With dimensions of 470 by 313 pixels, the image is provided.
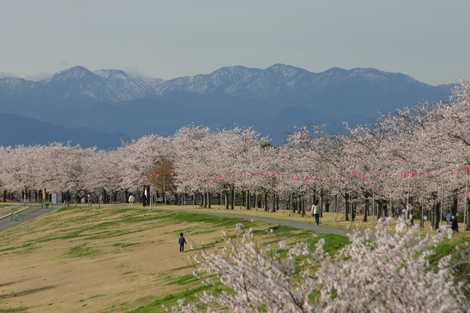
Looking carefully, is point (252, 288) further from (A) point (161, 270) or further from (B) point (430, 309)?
(A) point (161, 270)

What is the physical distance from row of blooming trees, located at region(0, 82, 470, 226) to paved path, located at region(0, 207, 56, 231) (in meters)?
17.5

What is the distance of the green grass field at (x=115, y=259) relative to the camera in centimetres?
4528

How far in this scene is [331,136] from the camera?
103625 millimetres

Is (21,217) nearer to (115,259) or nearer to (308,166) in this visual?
(308,166)

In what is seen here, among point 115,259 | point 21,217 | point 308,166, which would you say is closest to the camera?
point 115,259

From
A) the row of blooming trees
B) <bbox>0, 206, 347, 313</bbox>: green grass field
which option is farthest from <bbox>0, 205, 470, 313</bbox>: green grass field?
the row of blooming trees

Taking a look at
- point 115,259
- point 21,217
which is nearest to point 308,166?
point 115,259

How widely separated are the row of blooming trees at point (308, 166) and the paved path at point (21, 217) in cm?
1749

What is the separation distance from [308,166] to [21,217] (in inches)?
2527

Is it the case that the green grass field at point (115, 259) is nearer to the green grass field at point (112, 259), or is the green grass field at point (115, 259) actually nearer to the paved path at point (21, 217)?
the green grass field at point (112, 259)

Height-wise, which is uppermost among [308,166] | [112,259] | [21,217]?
[308,166]

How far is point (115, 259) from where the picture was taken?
66812 millimetres

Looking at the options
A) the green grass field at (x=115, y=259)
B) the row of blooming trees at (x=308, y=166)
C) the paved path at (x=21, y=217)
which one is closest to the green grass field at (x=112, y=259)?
the green grass field at (x=115, y=259)

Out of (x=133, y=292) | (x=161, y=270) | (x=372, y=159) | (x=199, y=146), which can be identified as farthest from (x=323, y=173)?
(x=199, y=146)
